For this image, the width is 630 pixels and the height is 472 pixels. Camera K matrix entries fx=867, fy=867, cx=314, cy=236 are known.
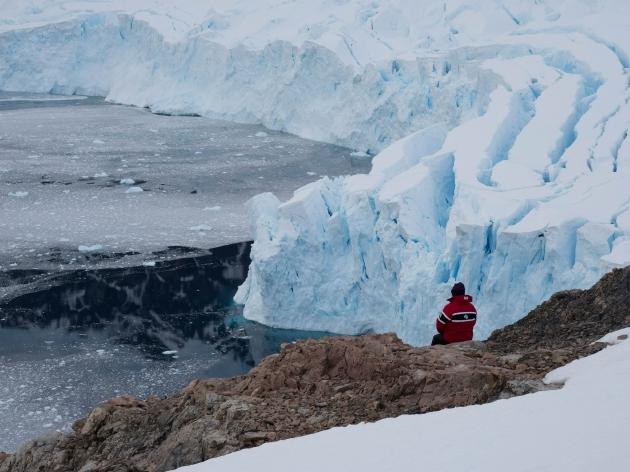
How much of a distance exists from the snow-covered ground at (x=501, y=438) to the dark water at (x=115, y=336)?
483 cm

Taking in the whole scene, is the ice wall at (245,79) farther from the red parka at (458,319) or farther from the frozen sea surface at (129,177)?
the red parka at (458,319)

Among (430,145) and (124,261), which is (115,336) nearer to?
(124,261)

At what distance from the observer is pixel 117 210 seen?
15641 mm

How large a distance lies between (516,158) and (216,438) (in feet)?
25.2

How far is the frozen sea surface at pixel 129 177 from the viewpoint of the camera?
13.9 metres

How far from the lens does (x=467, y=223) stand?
30.5 feet

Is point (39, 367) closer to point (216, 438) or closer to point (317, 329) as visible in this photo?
point (317, 329)

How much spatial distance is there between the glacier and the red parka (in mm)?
2818

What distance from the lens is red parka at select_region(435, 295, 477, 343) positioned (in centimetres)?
546

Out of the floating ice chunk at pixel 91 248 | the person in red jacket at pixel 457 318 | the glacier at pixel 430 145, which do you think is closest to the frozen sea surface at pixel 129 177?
the floating ice chunk at pixel 91 248

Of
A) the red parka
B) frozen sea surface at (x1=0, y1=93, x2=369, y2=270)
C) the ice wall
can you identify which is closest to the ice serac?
frozen sea surface at (x1=0, y1=93, x2=369, y2=270)

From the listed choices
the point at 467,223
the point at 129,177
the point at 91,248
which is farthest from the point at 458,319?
Result: the point at 129,177

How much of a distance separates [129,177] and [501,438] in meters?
16.0

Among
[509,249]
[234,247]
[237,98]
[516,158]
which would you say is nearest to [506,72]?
[516,158]
